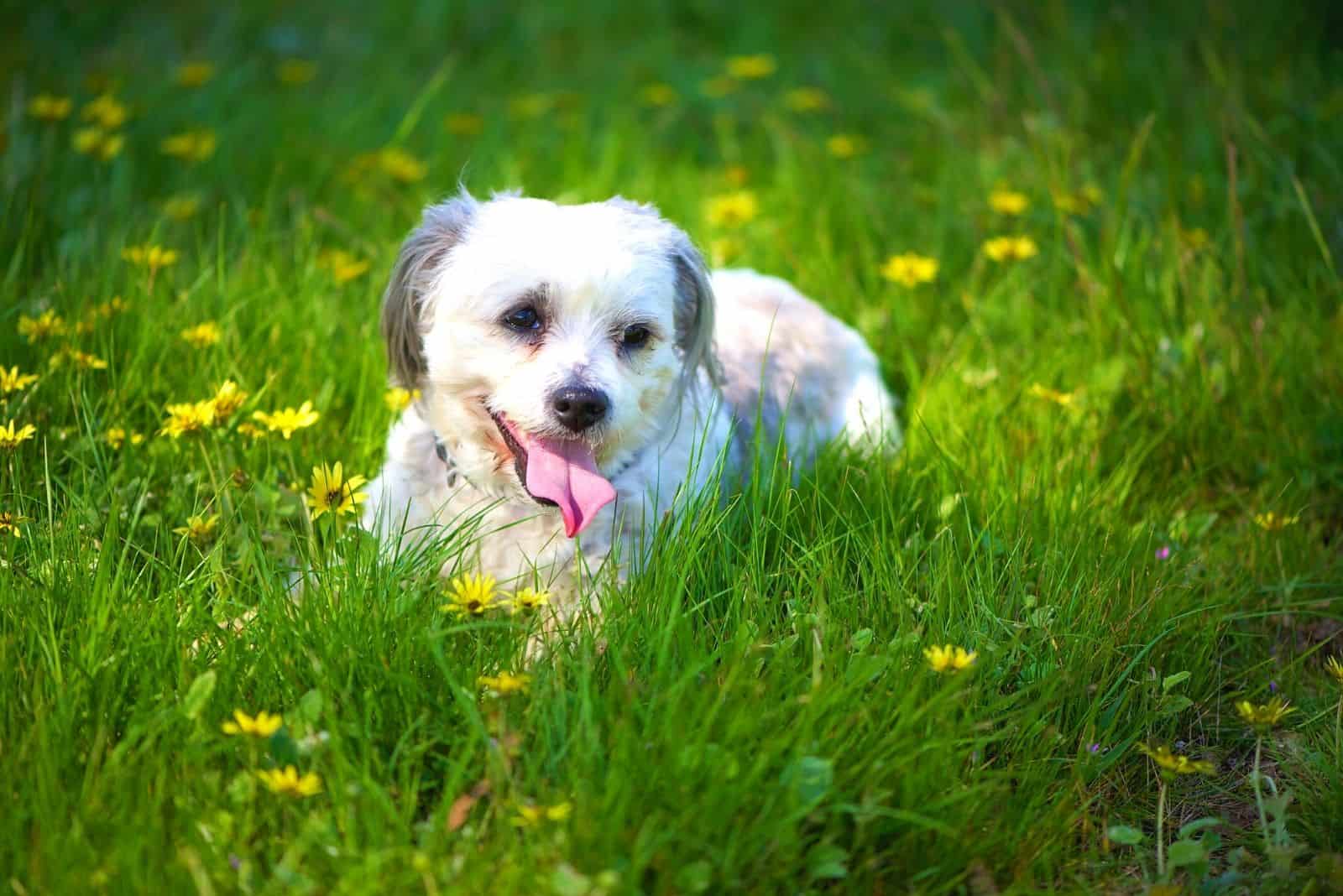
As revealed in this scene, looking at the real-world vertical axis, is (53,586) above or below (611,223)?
below

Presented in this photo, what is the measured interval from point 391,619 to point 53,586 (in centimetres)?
76

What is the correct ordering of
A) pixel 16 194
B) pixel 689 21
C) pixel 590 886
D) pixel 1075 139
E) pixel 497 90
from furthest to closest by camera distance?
1. pixel 689 21
2. pixel 497 90
3. pixel 1075 139
4. pixel 16 194
5. pixel 590 886

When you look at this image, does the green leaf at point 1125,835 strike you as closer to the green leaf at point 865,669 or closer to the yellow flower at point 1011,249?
the green leaf at point 865,669

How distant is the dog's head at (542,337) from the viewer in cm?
323

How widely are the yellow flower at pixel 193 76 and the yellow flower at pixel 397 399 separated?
308 centimetres

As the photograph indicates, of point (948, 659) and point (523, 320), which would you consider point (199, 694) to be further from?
point (948, 659)

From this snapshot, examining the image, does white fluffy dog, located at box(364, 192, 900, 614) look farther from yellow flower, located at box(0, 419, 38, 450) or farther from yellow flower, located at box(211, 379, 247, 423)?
yellow flower, located at box(0, 419, 38, 450)

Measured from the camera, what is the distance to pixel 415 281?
3500 mm

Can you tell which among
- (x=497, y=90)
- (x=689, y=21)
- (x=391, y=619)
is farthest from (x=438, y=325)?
(x=689, y=21)

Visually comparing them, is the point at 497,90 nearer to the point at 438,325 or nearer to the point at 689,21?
the point at 689,21

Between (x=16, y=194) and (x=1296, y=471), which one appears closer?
(x=1296, y=471)

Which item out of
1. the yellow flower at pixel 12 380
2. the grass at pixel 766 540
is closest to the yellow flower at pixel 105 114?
the grass at pixel 766 540

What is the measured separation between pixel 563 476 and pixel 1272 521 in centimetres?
210

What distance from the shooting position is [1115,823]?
285 cm
